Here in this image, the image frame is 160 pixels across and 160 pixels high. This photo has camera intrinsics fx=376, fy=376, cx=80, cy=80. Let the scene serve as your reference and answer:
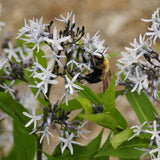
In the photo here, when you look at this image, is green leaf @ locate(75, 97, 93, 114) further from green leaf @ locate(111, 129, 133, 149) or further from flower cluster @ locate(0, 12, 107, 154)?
green leaf @ locate(111, 129, 133, 149)

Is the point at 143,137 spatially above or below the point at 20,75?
below

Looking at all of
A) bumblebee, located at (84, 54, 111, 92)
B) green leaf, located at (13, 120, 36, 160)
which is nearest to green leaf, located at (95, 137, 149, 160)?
bumblebee, located at (84, 54, 111, 92)

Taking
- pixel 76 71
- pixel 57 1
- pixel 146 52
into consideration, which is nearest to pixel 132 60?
pixel 146 52

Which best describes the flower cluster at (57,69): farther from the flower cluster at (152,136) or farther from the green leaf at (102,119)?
the flower cluster at (152,136)

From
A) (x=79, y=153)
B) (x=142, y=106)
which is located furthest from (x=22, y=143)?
(x=142, y=106)

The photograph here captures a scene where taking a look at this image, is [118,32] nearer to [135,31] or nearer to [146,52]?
[135,31]

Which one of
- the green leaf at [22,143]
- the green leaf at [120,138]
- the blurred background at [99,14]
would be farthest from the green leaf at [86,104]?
the blurred background at [99,14]
